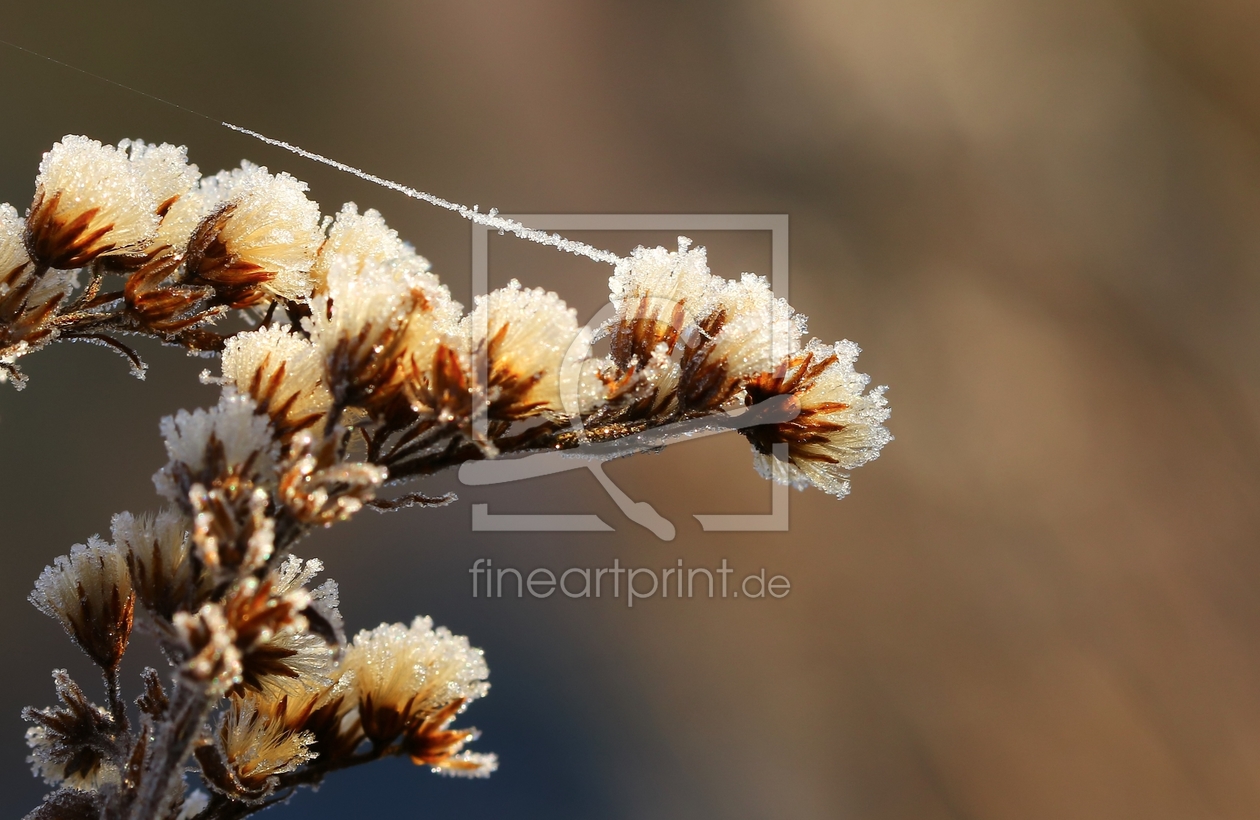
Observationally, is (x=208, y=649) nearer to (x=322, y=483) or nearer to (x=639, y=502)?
(x=322, y=483)

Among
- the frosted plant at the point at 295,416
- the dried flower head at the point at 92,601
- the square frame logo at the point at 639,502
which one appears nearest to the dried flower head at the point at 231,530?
the frosted plant at the point at 295,416

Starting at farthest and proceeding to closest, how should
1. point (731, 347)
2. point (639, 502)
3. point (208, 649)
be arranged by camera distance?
point (639, 502) < point (731, 347) < point (208, 649)

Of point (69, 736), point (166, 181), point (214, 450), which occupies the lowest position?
point (69, 736)

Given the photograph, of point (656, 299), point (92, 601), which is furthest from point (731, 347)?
point (92, 601)

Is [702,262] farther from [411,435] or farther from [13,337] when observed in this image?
[13,337]

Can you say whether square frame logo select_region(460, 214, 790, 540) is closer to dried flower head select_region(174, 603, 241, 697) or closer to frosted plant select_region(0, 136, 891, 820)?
frosted plant select_region(0, 136, 891, 820)

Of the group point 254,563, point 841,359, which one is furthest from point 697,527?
point 254,563

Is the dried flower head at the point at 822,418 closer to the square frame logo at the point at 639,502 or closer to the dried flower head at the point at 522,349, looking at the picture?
the dried flower head at the point at 522,349
